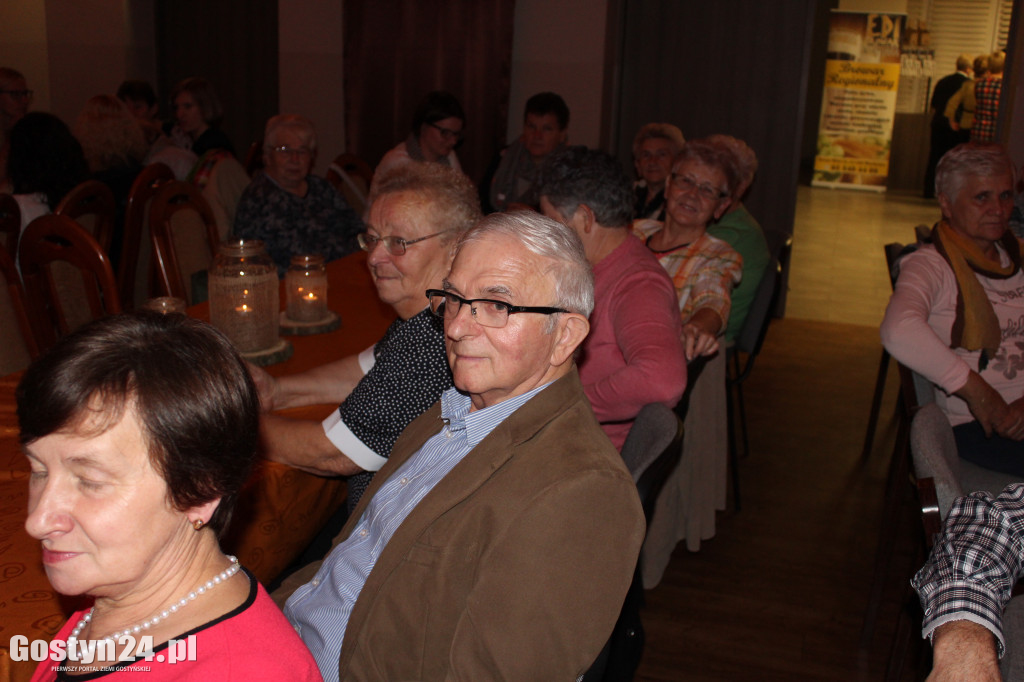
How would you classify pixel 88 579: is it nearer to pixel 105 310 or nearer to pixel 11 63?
pixel 105 310

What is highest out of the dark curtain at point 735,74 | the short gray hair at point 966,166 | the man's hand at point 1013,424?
the dark curtain at point 735,74

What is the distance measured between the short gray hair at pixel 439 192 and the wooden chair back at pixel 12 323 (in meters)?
1.05

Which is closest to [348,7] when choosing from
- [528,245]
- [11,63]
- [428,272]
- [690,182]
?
[11,63]

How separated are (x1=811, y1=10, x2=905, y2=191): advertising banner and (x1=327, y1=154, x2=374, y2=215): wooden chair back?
9.21 meters

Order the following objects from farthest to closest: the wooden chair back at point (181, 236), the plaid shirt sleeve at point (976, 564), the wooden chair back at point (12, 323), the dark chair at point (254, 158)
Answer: the dark chair at point (254, 158)
the wooden chair back at point (181, 236)
the wooden chair back at point (12, 323)
the plaid shirt sleeve at point (976, 564)

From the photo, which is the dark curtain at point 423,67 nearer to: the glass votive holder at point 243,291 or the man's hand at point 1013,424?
the glass votive holder at point 243,291

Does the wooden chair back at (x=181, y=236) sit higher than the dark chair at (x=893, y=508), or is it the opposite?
the wooden chair back at (x=181, y=236)

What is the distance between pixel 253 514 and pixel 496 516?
73 cm

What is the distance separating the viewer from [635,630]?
1.60m

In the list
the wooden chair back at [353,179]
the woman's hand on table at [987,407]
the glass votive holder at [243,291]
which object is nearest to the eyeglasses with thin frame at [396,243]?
the glass votive holder at [243,291]

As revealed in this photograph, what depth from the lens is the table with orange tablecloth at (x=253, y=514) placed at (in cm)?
119

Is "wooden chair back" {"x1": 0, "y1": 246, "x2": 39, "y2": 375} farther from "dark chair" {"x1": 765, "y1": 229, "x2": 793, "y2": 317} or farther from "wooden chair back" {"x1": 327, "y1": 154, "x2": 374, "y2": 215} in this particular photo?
"dark chair" {"x1": 765, "y1": 229, "x2": 793, "y2": 317}

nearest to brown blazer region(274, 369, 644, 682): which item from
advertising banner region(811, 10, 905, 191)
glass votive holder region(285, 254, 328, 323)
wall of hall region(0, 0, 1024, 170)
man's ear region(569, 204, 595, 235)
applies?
man's ear region(569, 204, 595, 235)

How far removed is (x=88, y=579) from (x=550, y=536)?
0.57 metres
